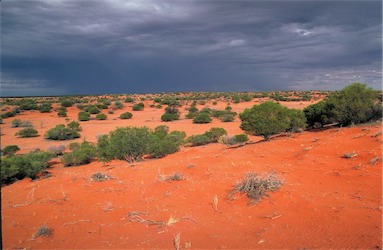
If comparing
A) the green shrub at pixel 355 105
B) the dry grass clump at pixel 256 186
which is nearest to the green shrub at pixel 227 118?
the green shrub at pixel 355 105

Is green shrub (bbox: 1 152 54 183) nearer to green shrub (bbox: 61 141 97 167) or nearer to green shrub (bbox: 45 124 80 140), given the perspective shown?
green shrub (bbox: 61 141 97 167)

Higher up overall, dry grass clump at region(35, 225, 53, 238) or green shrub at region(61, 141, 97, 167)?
dry grass clump at region(35, 225, 53, 238)

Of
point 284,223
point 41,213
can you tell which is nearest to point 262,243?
point 284,223

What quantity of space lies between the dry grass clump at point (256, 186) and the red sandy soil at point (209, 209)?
20 cm

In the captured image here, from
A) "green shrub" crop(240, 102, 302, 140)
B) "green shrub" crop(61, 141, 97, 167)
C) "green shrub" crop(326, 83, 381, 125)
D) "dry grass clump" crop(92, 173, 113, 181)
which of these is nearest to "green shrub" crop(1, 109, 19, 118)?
"green shrub" crop(61, 141, 97, 167)

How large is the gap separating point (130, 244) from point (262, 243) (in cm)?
283

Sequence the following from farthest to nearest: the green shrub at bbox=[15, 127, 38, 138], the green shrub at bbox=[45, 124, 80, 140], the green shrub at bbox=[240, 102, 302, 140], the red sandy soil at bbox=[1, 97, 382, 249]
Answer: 1. the green shrub at bbox=[15, 127, 38, 138]
2. the green shrub at bbox=[45, 124, 80, 140]
3. the green shrub at bbox=[240, 102, 302, 140]
4. the red sandy soil at bbox=[1, 97, 382, 249]

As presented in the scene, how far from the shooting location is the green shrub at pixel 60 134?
31047 mm

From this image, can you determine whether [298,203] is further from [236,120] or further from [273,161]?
[236,120]

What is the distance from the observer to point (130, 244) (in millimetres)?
6770

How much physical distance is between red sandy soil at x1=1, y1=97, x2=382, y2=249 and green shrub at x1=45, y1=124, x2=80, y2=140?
64.3 feet

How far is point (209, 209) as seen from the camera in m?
8.35

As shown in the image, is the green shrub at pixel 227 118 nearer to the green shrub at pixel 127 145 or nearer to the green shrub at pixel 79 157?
the green shrub at pixel 79 157

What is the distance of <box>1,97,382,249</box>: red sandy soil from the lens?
6554 mm
